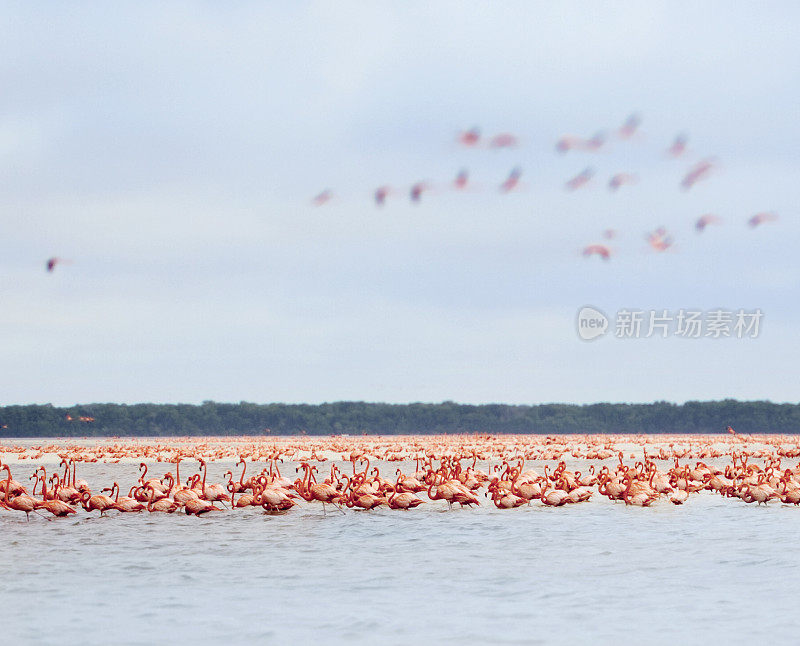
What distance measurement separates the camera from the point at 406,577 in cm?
1000

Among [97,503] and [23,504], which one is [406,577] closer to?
[97,503]

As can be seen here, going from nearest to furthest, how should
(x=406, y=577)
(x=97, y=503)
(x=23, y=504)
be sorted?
(x=406, y=577) → (x=23, y=504) → (x=97, y=503)

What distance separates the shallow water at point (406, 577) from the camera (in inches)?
298

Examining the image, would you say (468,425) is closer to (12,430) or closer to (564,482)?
(12,430)

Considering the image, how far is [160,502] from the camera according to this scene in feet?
50.1

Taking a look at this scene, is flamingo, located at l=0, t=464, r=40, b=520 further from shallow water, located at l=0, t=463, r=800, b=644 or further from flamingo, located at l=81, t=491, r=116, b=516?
flamingo, located at l=81, t=491, r=116, b=516

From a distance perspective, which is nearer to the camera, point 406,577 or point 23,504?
point 406,577

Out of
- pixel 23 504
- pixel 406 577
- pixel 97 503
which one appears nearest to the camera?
pixel 406 577

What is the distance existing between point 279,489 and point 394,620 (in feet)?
25.7

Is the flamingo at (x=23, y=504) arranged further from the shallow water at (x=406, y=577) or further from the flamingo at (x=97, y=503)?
the flamingo at (x=97, y=503)

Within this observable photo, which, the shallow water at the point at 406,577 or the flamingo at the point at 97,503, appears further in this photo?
the flamingo at the point at 97,503

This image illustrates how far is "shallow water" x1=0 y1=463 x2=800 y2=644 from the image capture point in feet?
24.9

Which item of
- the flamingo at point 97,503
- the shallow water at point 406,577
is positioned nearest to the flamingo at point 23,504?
the shallow water at point 406,577

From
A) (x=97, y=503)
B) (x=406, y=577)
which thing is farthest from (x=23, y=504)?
(x=406, y=577)
